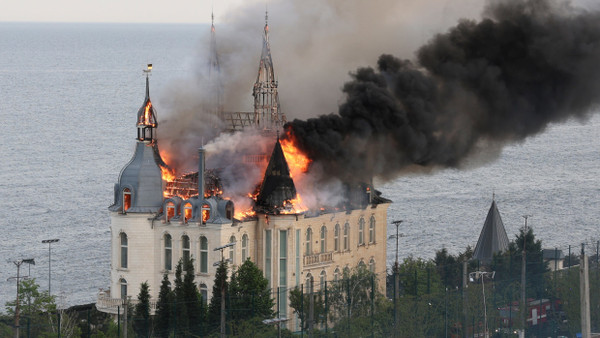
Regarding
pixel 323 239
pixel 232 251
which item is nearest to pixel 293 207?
pixel 323 239

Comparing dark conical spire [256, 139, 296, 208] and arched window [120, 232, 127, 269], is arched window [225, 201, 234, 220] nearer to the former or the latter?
dark conical spire [256, 139, 296, 208]

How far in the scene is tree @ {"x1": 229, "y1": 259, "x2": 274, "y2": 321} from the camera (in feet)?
312

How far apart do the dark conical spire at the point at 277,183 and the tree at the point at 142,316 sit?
11.3 metres

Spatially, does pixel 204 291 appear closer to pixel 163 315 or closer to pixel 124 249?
pixel 163 315

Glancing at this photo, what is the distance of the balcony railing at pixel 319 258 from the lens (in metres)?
105

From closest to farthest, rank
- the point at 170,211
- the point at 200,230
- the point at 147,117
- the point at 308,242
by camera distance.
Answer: the point at 200,230 → the point at 170,211 → the point at 147,117 → the point at 308,242

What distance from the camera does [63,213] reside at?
170m

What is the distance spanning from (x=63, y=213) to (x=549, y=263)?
66412 millimetres

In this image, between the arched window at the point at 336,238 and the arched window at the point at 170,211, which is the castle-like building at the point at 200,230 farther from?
the arched window at the point at 336,238

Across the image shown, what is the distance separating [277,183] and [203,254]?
680cm

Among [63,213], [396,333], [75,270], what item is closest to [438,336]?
[396,333]

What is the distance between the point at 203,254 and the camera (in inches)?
3969

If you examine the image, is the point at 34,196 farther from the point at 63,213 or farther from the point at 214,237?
the point at 214,237

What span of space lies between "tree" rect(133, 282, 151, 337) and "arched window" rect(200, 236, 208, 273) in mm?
5742
